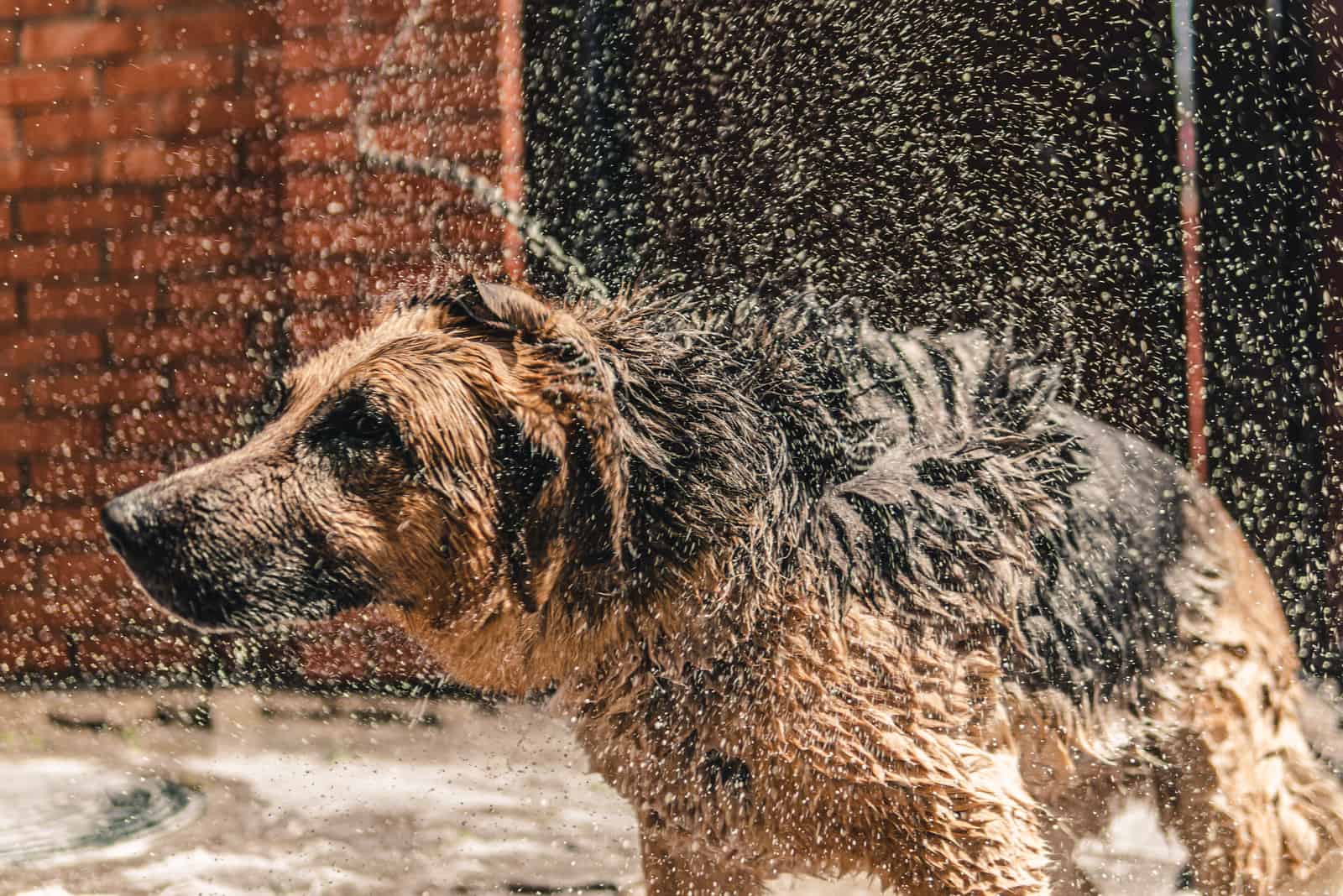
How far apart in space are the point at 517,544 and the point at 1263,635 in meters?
1.61

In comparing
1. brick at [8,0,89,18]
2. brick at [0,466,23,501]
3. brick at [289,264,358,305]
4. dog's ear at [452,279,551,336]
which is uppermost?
brick at [8,0,89,18]

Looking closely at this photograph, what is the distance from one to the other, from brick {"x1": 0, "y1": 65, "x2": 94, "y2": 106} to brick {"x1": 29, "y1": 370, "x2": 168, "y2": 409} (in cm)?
101

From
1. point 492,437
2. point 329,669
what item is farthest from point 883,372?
point 329,669

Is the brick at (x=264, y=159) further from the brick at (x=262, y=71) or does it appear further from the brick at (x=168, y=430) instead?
the brick at (x=168, y=430)

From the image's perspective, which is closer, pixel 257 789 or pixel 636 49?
pixel 257 789

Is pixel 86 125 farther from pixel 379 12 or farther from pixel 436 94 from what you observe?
pixel 436 94

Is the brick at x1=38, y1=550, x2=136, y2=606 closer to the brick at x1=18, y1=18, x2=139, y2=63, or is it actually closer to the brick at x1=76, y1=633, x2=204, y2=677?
the brick at x1=76, y1=633, x2=204, y2=677

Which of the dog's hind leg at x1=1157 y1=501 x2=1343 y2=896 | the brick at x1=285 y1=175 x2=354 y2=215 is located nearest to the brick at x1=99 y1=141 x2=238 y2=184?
the brick at x1=285 y1=175 x2=354 y2=215

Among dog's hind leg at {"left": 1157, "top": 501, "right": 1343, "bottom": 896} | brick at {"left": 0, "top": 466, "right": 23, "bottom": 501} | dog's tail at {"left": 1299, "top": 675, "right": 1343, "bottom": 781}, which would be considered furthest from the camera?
brick at {"left": 0, "top": 466, "right": 23, "bottom": 501}

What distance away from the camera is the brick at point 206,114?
371cm

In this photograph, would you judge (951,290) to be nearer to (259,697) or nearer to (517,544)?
(517,544)

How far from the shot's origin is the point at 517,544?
1716mm

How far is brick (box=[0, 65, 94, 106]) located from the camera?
12.8 feet

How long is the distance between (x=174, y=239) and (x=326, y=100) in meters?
0.74
